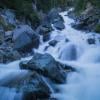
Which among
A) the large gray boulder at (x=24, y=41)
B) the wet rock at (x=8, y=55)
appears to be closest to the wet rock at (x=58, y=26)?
the large gray boulder at (x=24, y=41)

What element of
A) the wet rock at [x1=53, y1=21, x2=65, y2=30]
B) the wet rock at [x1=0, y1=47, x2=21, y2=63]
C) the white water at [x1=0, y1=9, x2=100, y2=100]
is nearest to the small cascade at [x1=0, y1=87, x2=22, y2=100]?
the white water at [x1=0, y1=9, x2=100, y2=100]

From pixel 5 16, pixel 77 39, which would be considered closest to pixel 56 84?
pixel 77 39

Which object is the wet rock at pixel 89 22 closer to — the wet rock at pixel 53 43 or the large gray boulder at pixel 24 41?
the wet rock at pixel 53 43

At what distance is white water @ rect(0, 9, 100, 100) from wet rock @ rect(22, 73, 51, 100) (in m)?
0.39

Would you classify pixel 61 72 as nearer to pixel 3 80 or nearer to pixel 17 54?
pixel 3 80

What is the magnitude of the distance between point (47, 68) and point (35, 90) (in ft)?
4.83

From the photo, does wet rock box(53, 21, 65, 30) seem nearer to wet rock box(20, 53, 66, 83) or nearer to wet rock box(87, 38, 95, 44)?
wet rock box(87, 38, 95, 44)

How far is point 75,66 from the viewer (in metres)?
13.8

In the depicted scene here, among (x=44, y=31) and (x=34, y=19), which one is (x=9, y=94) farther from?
(x=34, y=19)

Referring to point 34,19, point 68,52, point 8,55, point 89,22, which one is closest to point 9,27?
point 34,19

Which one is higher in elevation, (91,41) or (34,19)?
(34,19)

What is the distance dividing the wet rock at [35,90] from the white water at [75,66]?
39cm

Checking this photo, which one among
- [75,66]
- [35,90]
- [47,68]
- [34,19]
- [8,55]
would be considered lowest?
[35,90]

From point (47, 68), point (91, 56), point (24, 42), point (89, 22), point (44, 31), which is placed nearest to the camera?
point (47, 68)
